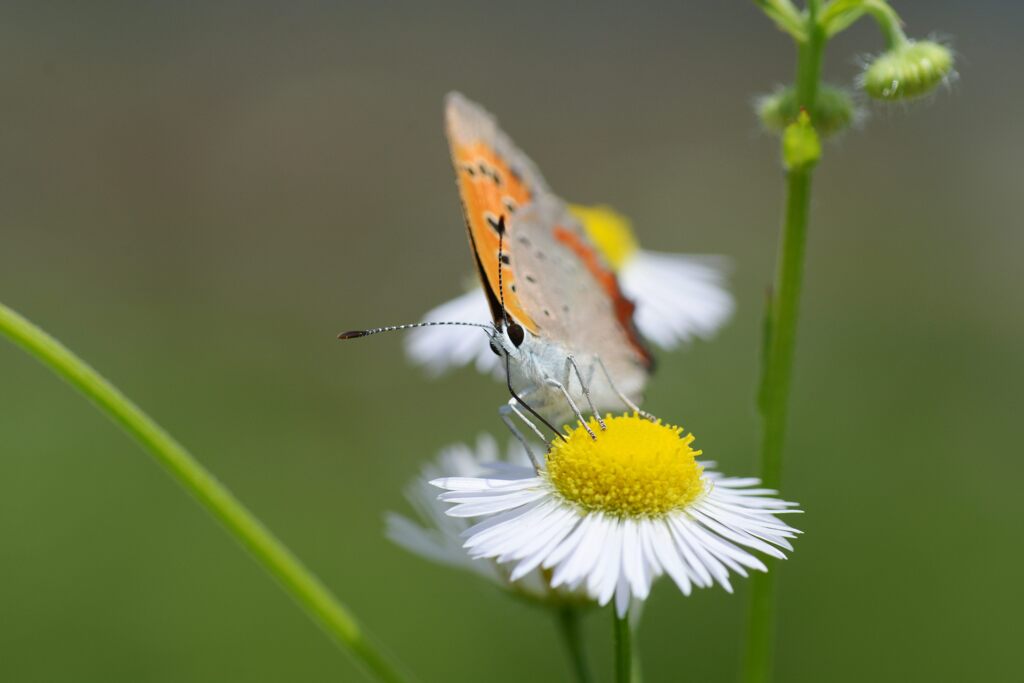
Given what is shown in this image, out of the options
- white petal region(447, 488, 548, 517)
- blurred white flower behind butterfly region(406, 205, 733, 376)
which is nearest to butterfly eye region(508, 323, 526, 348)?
white petal region(447, 488, 548, 517)

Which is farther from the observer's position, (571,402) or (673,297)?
(673,297)

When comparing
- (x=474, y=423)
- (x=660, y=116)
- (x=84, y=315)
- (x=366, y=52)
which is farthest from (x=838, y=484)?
(x=366, y=52)

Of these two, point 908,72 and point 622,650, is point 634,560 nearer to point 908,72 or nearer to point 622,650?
point 622,650

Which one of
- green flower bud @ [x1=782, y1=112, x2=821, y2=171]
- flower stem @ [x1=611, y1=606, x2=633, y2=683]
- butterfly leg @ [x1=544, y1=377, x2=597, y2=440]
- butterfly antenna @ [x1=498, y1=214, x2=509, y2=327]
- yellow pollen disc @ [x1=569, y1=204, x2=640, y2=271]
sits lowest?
flower stem @ [x1=611, y1=606, x2=633, y2=683]

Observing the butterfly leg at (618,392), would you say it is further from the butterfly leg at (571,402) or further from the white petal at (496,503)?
the white petal at (496,503)

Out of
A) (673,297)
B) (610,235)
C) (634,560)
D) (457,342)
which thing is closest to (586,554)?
(634,560)

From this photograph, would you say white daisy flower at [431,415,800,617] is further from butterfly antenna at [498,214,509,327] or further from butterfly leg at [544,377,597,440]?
butterfly antenna at [498,214,509,327]
